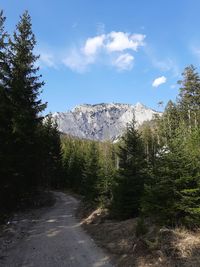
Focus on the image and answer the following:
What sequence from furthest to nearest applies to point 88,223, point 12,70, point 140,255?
point 12,70
point 88,223
point 140,255

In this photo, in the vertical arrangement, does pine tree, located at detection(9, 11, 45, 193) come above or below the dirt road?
above

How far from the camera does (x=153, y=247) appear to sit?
35.4 feet

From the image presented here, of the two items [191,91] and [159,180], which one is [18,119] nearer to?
[159,180]

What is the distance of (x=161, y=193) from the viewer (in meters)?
13.0

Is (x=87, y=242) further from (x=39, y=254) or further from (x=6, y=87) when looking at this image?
(x=6, y=87)

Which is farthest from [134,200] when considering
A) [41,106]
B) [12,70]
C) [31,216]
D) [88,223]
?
[12,70]

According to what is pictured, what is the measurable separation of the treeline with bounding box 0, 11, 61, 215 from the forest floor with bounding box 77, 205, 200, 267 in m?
11.7

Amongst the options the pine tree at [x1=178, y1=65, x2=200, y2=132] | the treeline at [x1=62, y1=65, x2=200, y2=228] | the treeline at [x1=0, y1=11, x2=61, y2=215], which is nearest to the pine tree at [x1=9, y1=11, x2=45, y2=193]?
the treeline at [x1=0, y1=11, x2=61, y2=215]

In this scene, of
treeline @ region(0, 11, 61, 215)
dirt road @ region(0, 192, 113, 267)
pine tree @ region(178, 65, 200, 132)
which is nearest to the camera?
dirt road @ region(0, 192, 113, 267)

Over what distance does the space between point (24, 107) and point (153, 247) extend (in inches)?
750

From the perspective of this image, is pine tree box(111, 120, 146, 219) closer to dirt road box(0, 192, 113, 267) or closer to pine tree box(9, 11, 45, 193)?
dirt road box(0, 192, 113, 267)

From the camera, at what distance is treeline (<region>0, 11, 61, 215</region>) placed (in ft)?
76.9

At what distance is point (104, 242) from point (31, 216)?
11706 millimetres

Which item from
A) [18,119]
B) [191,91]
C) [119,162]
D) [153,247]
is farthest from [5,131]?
[191,91]
